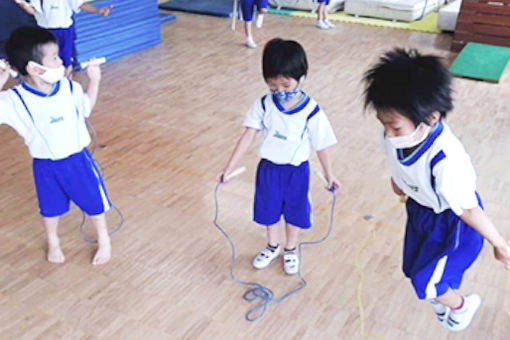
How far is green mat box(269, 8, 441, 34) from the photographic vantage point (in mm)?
6406

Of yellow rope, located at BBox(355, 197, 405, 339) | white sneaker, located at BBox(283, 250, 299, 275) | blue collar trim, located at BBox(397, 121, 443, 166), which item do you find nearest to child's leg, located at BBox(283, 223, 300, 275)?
white sneaker, located at BBox(283, 250, 299, 275)

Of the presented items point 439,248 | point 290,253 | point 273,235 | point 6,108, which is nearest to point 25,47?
point 6,108

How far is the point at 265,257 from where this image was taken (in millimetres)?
2301

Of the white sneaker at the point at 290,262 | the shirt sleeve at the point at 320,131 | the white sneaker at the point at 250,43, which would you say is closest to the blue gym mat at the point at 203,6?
the white sneaker at the point at 250,43

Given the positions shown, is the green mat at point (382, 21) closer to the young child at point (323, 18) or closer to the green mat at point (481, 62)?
the young child at point (323, 18)

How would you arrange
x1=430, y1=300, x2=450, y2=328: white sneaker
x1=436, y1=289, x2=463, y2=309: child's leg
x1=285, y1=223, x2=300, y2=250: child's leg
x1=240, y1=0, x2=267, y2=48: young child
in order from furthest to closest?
x1=240, y1=0, x2=267, y2=48: young child, x1=285, y1=223, x2=300, y2=250: child's leg, x1=430, y1=300, x2=450, y2=328: white sneaker, x1=436, y1=289, x2=463, y2=309: child's leg

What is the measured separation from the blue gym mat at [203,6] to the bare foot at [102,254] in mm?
5107

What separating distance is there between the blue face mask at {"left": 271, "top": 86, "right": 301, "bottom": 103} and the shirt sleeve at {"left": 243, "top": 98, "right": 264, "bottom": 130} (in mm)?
87

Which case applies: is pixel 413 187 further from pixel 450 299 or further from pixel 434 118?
pixel 450 299

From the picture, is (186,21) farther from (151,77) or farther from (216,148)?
(216,148)

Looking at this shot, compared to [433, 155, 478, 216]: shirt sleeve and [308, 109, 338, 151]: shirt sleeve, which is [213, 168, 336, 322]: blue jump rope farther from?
[433, 155, 478, 216]: shirt sleeve

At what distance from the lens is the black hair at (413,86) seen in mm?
1318

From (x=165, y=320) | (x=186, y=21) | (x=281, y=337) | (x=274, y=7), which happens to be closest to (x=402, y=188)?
(x=281, y=337)

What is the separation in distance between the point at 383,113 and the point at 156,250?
4.70 feet
